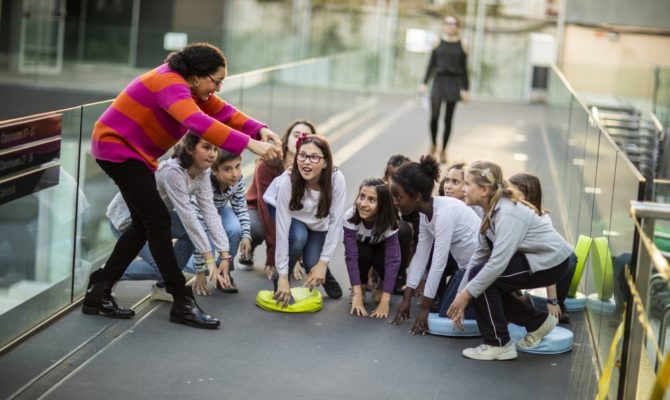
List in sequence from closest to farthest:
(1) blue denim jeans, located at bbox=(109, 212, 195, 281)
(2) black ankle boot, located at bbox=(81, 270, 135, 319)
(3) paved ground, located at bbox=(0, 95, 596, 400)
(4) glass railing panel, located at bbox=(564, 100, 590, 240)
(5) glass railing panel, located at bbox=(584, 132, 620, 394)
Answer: (3) paved ground, located at bbox=(0, 95, 596, 400) → (5) glass railing panel, located at bbox=(584, 132, 620, 394) → (2) black ankle boot, located at bbox=(81, 270, 135, 319) → (1) blue denim jeans, located at bbox=(109, 212, 195, 281) → (4) glass railing panel, located at bbox=(564, 100, 590, 240)

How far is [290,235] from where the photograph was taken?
6398 mm

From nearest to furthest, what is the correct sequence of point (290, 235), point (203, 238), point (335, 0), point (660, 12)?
1. point (203, 238)
2. point (290, 235)
3. point (660, 12)
4. point (335, 0)

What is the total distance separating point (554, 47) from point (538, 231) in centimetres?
1998

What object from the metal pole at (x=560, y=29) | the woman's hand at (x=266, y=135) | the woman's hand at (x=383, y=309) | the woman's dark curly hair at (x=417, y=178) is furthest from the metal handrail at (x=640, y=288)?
the metal pole at (x=560, y=29)

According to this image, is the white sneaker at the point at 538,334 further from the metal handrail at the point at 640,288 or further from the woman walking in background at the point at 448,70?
the woman walking in background at the point at 448,70

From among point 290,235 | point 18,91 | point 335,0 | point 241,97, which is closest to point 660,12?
point 335,0

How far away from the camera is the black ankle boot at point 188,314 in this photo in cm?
566

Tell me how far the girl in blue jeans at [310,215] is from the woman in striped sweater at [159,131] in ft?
2.00

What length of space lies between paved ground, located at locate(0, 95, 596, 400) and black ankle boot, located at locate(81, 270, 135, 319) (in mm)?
52

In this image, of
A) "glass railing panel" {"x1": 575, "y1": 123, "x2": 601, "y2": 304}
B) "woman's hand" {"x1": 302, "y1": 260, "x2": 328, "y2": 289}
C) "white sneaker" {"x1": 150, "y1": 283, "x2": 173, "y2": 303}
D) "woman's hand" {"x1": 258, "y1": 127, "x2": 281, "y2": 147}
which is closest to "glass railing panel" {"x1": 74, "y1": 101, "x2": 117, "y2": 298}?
"white sneaker" {"x1": 150, "y1": 283, "x2": 173, "y2": 303}

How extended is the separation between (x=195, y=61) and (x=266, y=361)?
4.98 feet

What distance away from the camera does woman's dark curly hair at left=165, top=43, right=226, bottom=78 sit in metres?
5.32

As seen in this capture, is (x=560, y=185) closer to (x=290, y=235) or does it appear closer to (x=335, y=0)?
(x=290, y=235)

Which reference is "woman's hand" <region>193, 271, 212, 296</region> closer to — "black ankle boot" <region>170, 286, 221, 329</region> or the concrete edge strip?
the concrete edge strip
